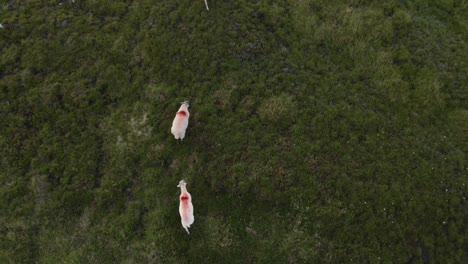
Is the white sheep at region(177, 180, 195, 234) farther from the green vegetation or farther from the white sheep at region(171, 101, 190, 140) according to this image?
the white sheep at region(171, 101, 190, 140)

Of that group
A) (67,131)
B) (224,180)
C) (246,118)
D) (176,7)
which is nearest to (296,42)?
(246,118)

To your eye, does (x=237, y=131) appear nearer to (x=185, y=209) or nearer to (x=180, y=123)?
(x=180, y=123)

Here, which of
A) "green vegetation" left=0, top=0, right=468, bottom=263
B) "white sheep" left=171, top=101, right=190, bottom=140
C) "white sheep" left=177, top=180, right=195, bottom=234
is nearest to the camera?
"white sheep" left=177, top=180, right=195, bottom=234

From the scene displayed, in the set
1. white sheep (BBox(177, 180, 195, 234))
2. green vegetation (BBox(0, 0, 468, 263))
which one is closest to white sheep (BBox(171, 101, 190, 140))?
green vegetation (BBox(0, 0, 468, 263))

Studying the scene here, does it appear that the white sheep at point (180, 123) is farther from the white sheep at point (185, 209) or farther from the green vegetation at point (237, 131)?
the white sheep at point (185, 209)

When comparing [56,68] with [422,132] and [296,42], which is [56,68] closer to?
Answer: [296,42]

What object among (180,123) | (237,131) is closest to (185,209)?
(180,123)

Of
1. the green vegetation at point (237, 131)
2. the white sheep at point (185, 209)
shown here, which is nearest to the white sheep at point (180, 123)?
the green vegetation at point (237, 131)
